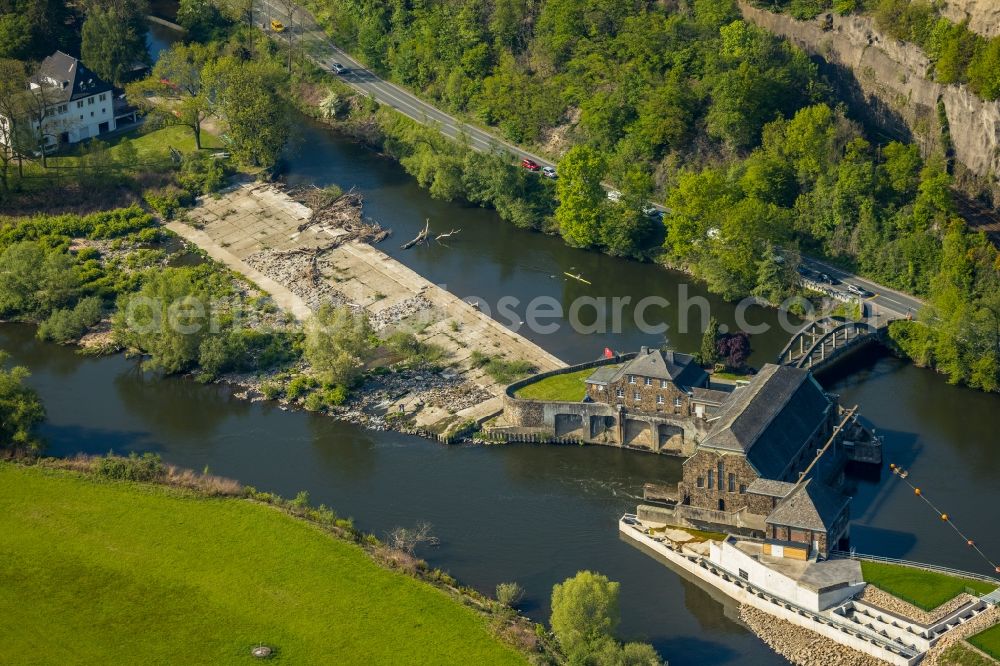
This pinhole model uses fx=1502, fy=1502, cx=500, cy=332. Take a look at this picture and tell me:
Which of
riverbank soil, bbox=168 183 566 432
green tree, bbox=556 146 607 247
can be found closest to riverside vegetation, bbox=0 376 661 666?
riverbank soil, bbox=168 183 566 432

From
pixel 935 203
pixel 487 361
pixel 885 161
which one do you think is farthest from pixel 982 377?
pixel 487 361

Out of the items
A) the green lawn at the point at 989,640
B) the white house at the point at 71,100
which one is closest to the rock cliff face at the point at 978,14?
the green lawn at the point at 989,640

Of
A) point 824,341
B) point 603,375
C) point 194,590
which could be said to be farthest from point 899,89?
point 194,590

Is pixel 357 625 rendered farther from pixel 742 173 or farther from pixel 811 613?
pixel 742 173

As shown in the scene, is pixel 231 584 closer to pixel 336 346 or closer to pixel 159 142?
pixel 336 346

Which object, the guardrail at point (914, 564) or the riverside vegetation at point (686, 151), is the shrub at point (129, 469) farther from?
the riverside vegetation at point (686, 151)

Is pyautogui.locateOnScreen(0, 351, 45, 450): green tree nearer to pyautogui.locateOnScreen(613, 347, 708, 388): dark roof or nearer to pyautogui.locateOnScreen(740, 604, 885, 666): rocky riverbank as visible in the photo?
pyautogui.locateOnScreen(613, 347, 708, 388): dark roof
